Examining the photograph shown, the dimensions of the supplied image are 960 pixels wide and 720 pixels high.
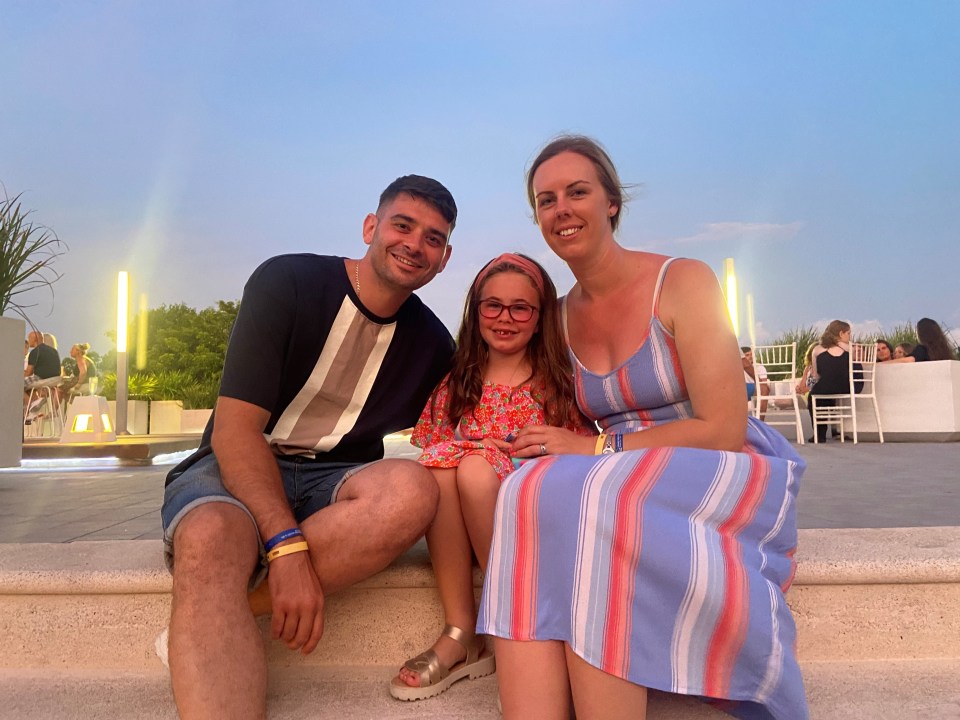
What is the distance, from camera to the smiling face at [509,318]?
2010 mm

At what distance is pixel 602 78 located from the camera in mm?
46438

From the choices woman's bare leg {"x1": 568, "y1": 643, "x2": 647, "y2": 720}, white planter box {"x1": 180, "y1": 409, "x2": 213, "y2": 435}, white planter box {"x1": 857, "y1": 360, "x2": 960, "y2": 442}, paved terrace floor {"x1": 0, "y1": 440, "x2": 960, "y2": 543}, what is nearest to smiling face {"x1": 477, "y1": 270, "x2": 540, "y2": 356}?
woman's bare leg {"x1": 568, "y1": 643, "x2": 647, "y2": 720}

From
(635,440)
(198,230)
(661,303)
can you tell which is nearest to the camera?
(635,440)

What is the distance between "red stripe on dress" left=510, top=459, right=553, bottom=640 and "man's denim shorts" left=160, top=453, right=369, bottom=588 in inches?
21.3

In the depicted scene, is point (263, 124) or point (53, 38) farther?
point (263, 124)

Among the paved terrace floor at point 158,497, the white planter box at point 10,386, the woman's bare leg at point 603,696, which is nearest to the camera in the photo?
the woman's bare leg at point 603,696

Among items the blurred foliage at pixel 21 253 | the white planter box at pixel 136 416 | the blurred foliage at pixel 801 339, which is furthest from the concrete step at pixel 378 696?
the white planter box at pixel 136 416

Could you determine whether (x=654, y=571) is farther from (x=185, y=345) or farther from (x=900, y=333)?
(x=185, y=345)

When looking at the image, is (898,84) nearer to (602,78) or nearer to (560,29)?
(602,78)

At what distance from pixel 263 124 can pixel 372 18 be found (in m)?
12.8

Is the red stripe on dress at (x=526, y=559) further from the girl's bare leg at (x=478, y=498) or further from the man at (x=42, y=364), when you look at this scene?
the man at (x=42, y=364)

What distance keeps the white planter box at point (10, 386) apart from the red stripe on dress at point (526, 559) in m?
5.39

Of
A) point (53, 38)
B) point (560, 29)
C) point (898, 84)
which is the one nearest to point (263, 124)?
point (53, 38)

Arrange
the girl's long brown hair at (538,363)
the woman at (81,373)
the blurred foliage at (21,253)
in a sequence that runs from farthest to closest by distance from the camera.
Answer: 1. the woman at (81,373)
2. the blurred foliage at (21,253)
3. the girl's long brown hair at (538,363)
